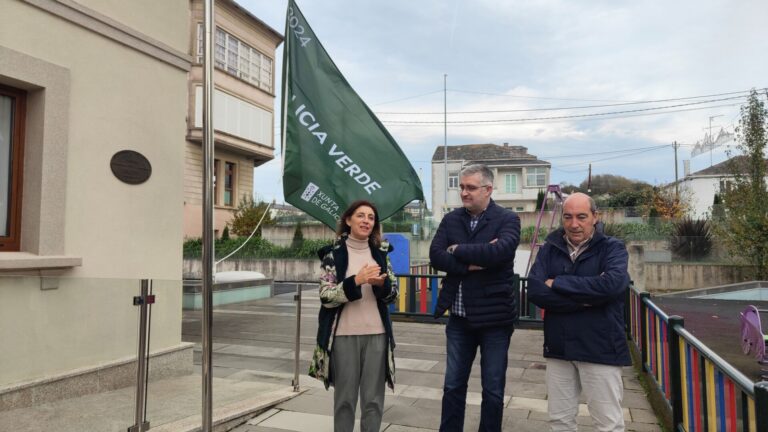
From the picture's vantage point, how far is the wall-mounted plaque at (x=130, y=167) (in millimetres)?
5090

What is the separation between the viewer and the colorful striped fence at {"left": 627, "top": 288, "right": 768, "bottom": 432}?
2.27 meters

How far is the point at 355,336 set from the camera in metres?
3.45

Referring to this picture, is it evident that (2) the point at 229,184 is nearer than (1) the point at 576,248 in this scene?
No

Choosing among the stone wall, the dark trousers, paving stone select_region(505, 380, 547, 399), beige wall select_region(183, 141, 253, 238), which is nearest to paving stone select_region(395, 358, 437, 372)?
paving stone select_region(505, 380, 547, 399)

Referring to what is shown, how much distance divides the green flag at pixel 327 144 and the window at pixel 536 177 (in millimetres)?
48651

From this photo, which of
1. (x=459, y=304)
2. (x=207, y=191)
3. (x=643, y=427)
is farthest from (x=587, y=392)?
(x=207, y=191)

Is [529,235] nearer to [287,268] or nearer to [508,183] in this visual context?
[287,268]

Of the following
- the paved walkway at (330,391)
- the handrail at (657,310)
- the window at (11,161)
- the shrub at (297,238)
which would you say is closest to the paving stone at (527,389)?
the paved walkway at (330,391)

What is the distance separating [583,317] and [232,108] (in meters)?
26.2

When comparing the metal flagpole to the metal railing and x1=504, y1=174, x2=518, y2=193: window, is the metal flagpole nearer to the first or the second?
the metal railing

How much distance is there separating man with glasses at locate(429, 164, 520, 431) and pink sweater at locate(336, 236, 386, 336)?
0.52 meters

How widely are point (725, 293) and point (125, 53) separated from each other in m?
16.4

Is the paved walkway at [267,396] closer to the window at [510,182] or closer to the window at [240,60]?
the window at [240,60]

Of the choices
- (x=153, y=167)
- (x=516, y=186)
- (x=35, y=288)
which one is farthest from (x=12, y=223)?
(x=516, y=186)
